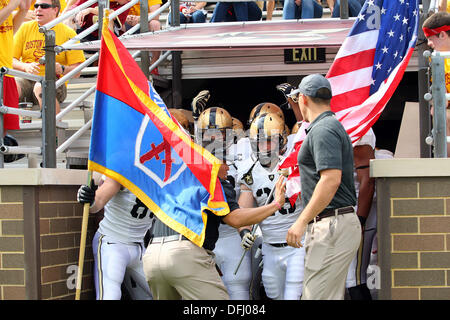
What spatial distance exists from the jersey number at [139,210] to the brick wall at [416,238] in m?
2.01

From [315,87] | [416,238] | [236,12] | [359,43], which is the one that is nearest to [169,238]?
[315,87]

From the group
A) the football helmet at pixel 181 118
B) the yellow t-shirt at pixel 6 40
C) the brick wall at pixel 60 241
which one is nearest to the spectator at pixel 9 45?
the yellow t-shirt at pixel 6 40

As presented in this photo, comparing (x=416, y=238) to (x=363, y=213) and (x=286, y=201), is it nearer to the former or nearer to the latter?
(x=363, y=213)

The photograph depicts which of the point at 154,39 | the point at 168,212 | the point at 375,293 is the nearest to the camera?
the point at 168,212

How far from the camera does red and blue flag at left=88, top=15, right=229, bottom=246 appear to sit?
597cm

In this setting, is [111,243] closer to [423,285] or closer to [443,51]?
[423,285]

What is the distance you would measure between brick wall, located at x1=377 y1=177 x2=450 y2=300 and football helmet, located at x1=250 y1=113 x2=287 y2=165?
4.73 ft

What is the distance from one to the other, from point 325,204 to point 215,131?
2639 millimetres

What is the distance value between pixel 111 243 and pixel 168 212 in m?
1.10

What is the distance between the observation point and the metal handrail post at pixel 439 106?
19.7 feet

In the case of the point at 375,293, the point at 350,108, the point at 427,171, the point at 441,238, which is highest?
the point at 350,108

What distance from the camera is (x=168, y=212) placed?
5773 millimetres
